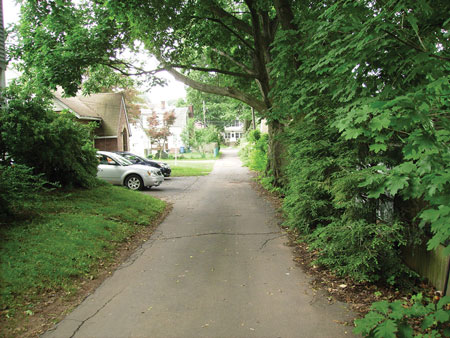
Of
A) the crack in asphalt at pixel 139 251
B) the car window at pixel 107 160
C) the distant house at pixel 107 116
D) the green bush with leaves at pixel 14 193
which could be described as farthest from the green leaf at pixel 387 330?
the distant house at pixel 107 116

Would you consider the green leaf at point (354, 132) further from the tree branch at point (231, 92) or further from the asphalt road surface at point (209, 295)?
the tree branch at point (231, 92)

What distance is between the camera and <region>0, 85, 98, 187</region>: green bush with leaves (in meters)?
8.56

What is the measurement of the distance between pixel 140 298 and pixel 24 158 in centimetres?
656

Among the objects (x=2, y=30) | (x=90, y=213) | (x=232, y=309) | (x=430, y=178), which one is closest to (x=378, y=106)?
(x=430, y=178)

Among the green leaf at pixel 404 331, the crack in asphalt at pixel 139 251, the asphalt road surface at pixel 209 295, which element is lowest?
the crack in asphalt at pixel 139 251

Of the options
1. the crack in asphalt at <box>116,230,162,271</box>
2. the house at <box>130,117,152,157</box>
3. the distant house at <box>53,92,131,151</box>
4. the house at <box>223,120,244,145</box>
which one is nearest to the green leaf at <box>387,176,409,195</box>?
the crack in asphalt at <box>116,230,162,271</box>

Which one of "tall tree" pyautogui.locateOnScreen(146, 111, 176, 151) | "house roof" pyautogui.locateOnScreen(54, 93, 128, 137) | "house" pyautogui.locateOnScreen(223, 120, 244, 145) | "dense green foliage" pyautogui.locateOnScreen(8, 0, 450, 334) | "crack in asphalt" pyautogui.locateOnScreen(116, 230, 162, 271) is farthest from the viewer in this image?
"house" pyautogui.locateOnScreen(223, 120, 244, 145)

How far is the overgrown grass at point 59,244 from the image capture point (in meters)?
4.66

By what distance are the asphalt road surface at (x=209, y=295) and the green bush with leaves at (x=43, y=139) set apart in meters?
3.77

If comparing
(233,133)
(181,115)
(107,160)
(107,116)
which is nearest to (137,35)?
(107,160)

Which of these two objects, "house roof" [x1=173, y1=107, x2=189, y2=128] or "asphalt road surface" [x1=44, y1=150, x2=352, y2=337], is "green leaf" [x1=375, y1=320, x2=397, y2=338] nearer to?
"asphalt road surface" [x1=44, y1=150, x2=352, y2=337]

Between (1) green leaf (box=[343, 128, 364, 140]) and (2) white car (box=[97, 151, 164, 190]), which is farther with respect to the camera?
(2) white car (box=[97, 151, 164, 190])

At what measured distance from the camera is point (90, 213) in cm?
870

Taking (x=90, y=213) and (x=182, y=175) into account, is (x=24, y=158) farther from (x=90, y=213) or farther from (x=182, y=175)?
(x=182, y=175)
